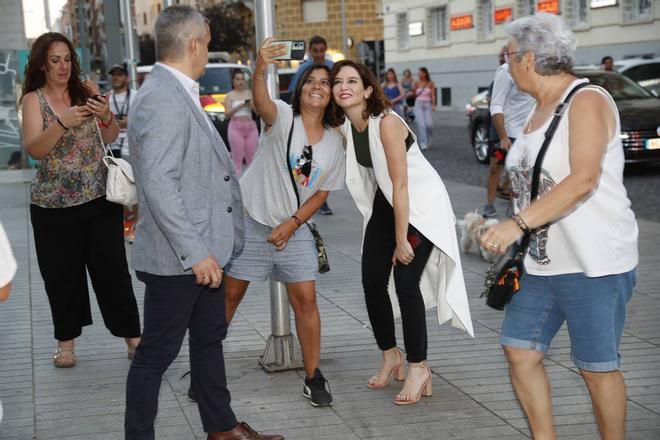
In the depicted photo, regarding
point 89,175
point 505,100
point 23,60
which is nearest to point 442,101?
point 23,60

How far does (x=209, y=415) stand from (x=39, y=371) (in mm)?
1894

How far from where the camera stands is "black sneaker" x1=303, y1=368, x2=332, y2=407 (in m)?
5.06

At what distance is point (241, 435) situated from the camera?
14.6ft

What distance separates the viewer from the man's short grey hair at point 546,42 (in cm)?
366

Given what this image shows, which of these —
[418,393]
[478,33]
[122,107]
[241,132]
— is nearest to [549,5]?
[478,33]

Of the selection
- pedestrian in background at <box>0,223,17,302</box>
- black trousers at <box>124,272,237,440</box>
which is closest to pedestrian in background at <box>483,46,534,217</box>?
black trousers at <box>124,272,237,440</box>

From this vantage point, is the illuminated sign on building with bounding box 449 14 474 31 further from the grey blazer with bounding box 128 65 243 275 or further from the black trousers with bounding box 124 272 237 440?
the black trousers with bounding box 124 272 237 440

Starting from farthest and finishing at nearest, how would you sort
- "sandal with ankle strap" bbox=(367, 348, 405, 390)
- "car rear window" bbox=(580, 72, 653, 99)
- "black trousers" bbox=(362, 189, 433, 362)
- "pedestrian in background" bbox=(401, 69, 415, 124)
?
"pedestrian in background" bbox=(401, 69, 415, 124) < "car rear window" bbox=(580, 72, 653, 99) < "sandal with ankle strap" bbox=(367, 348, 405, 390) < "black trousers" bbox=(362, 189, 433, 362)

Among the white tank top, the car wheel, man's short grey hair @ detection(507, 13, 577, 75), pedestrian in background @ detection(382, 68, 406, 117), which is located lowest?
the car wheel

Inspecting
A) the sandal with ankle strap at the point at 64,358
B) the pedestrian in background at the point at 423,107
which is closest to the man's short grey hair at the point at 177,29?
Answer: the sandal with ankle strap at the point at 64,358

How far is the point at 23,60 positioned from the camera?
1694cm

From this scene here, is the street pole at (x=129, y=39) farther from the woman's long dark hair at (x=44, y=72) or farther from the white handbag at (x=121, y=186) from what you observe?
the white handbag at (x=121, y=186)

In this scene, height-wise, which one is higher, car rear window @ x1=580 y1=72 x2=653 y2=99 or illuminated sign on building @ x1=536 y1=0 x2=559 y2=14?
illuminated sign on building @ x1=536 y1=0 x2=559 y2=14

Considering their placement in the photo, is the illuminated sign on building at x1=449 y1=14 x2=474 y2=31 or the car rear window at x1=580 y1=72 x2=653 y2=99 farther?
the illuminated sign on building at x1=449 y1=14 x2=474 y2=31
